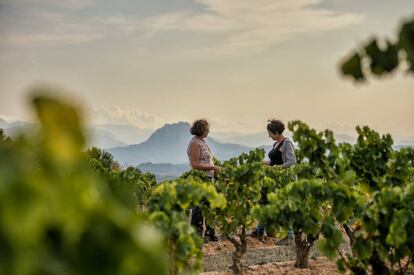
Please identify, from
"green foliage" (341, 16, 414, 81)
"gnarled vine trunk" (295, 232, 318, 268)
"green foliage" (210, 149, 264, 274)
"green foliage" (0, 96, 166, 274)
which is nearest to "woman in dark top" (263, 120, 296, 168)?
"green foliage" (210, 149, 264, 274)

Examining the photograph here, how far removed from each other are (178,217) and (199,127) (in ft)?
19.5

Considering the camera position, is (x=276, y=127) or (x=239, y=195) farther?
(x=276, y=127)

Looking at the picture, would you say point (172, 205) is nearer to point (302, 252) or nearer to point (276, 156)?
point (302, 252)

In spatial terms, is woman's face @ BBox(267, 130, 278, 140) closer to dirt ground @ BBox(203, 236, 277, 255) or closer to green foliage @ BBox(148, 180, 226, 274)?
dirt ground @ BBox(203, 236, 277, 255)

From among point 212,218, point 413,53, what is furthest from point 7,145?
point 212,218

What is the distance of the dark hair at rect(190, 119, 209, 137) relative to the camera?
11742 mm

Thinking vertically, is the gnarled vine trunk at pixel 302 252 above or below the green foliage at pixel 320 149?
below

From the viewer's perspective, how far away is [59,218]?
1180mm

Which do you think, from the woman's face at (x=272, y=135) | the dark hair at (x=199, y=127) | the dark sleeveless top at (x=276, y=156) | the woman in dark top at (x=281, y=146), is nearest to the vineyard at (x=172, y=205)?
the dark sleeveless top at (x=276, y=156)

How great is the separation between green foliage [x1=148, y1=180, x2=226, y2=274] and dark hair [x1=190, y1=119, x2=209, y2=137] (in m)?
5.35

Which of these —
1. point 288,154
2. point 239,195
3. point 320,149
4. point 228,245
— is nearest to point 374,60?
point 320,149

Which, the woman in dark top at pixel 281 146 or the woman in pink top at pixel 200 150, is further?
the woman in dark top at pixel 281 146

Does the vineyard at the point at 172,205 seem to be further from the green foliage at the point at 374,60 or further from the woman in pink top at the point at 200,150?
the green foliage at the point at 374,60

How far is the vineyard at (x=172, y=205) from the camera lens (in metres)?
1.12
